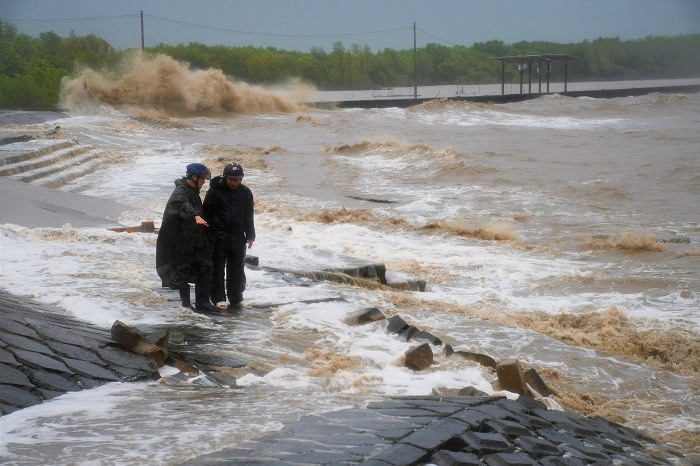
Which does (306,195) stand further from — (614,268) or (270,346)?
(270,346)

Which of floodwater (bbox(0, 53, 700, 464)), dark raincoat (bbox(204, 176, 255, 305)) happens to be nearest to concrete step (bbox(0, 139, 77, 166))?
floodwater (bbox(0, 53, 700, 464))

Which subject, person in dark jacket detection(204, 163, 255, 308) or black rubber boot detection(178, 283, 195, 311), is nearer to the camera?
black rubber boot detection(178, 283, 195, 311)

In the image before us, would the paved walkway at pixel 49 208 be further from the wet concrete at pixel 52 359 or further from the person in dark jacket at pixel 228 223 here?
the wet concrete at pixel 52 359

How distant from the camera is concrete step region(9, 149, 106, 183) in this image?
1775cm

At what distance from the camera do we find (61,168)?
20812 millimetres

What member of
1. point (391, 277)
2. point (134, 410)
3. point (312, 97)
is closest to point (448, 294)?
point (391, 277)

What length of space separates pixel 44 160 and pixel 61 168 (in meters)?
0.65

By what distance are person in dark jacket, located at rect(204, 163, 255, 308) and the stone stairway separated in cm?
1022

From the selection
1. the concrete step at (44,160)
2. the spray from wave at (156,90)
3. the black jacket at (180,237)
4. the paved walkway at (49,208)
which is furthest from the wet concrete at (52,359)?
the spray from wave at (156,90)

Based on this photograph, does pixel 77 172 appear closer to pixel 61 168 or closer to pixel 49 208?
pixel 61 168

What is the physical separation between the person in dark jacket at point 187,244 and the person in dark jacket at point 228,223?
0.41 feet

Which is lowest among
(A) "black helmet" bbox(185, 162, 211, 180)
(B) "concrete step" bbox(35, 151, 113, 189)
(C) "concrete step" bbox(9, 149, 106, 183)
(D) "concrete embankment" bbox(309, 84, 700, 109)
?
(B) "concrete step" bbox(35, 151, 113, 189)

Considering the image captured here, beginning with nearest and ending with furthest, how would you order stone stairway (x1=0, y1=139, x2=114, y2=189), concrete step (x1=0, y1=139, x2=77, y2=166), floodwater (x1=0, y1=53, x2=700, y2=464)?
floodwater (x1=0, y1=53, x2=700, y2=464) < stone stairway (x1=0, y1=139, x2=114, y2=189) < concrete step (x1=0, y1=139, x2=77, y2=166)

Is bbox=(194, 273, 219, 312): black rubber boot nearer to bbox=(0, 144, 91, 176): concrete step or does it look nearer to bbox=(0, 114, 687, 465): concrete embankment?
bbox=(0, 114, 687, 465): concrete embankment
